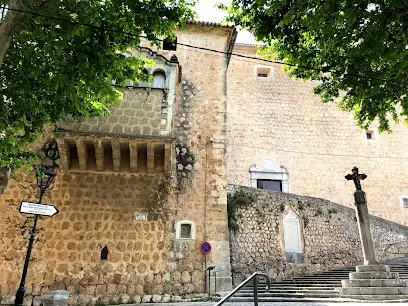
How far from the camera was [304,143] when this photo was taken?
18031 mm

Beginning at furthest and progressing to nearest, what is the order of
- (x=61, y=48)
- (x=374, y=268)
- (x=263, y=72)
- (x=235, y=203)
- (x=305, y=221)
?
(x=263, y=72)
(x=305, y=221)
(x=235, y=203)
(x=374, y=268)
(x=61, y=48)

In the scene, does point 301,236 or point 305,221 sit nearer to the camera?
point 301,236

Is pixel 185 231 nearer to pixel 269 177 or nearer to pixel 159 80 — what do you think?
pixel 159 80

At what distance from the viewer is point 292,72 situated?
6.75 meters

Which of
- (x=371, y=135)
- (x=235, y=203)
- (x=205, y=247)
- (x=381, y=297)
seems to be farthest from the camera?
(x=371, y=135)

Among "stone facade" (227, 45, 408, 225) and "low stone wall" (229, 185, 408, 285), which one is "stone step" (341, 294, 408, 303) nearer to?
"low stone wall" (229, 185, 408, 285)

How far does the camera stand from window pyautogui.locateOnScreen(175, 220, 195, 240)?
28.8 ft

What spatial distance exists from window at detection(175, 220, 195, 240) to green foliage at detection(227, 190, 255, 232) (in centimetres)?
196

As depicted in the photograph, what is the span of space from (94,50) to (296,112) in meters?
15.2

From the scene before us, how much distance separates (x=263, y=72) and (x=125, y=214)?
14.1m

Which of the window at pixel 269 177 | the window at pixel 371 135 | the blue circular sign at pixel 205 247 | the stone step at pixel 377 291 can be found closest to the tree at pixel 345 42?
the stone step at pixel 377 291

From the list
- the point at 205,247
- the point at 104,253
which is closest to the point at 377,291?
the point at 205,247

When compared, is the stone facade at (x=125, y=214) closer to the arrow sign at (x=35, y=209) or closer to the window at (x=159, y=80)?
the window at (x=159, y=80)

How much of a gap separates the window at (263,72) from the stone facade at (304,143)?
0.06m
